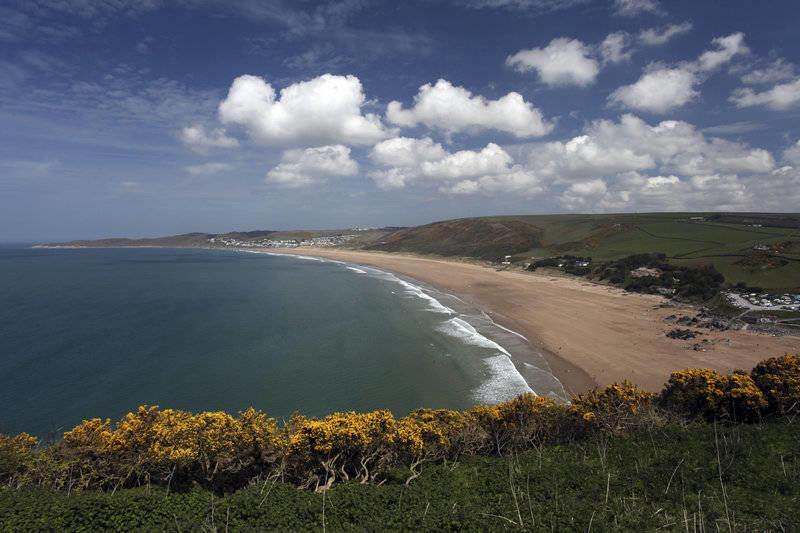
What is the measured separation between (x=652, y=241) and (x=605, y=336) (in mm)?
56788

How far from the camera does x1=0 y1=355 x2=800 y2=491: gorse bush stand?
9.36m

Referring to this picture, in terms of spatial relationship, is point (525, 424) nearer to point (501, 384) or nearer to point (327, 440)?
point (327, 440)

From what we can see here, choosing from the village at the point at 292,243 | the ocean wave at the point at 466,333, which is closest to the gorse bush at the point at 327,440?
the ocean wave at the point at 466,333

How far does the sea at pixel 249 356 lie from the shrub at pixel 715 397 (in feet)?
25.5

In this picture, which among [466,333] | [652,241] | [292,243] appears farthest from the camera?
[292,243]

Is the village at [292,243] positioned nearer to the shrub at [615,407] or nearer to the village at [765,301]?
the village at [765,301]

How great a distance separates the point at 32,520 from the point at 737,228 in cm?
10261

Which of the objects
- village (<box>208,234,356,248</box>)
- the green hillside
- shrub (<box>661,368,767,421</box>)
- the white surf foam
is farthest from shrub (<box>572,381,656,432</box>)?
village (<box>208,234,356,248</box>)

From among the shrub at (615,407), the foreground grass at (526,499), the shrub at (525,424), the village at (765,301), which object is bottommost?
the village at (765,301)

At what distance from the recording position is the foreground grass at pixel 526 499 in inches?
261

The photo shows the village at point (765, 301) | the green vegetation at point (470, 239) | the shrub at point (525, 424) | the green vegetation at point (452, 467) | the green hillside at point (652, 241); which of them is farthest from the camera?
the green vegetation at point (470, 239)

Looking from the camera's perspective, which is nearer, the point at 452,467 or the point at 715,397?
the point at 452,467

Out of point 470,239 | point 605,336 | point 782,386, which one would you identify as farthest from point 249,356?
point 470,239

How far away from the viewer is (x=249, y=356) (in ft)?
90.4
